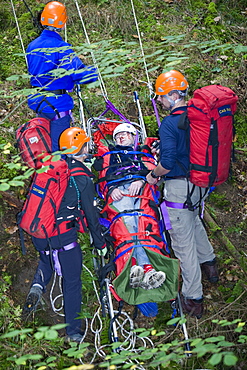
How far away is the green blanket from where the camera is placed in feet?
14.0

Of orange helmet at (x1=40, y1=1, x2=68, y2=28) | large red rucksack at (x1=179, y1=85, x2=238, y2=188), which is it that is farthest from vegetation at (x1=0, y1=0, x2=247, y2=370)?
orange helmet at (x1=40, y1=1, x2=68, y2=28)

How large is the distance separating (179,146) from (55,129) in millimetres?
→ 1998

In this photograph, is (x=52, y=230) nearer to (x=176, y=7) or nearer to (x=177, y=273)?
(x=177, y=273)

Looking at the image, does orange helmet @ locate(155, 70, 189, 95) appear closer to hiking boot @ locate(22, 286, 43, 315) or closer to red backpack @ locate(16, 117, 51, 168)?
red backpack @ locate(16, 117, 51, 168)

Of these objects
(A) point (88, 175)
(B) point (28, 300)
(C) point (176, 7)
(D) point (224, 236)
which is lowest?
(D) point (224, 236)

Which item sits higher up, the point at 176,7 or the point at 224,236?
the point at 176,7

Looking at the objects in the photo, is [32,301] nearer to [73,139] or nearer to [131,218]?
[131,218]

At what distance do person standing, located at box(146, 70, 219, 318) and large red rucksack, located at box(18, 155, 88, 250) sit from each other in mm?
1118

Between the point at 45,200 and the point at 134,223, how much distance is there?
1.16 metres

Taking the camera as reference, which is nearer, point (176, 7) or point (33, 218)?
point (33, 218)

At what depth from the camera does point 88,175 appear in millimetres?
4484

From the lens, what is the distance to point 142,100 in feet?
27.1

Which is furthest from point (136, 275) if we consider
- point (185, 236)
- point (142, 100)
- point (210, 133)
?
point (142, 100)

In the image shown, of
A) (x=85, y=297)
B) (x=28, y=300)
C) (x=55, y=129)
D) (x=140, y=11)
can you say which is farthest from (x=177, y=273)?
(x=140, y=11)
